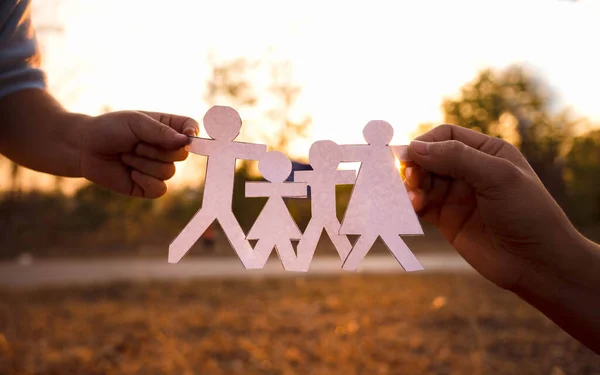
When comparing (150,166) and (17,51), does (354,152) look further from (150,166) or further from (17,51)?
(17,51)

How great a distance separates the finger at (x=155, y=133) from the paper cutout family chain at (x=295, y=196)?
5 centimetres

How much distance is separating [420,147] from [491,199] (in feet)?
0.80

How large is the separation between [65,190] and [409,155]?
733 cm

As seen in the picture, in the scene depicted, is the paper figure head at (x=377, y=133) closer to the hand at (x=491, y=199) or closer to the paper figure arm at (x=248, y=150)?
the hand at (x=491, y=199)

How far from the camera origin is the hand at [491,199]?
129cm

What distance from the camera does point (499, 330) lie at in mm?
3492

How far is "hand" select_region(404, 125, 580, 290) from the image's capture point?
1291mm

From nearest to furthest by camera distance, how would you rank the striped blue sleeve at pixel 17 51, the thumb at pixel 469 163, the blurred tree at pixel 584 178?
the thumb at pixel 469 163, the striped blue sleeve at pixel 17 51, the blurred tree at pixel 584 178

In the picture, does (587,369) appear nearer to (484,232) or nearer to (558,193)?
Result: (558,193)

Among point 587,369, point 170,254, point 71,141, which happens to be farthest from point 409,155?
point 587,369

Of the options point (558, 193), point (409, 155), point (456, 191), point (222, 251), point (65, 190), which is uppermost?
point (409, 155)

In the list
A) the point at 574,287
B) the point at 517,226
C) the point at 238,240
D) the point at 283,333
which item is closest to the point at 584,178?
the point at 283,333

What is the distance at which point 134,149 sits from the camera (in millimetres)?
1433

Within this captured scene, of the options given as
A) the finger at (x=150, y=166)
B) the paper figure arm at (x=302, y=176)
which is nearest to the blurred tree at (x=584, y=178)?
the paper figure arm at (x=302, y=176)
